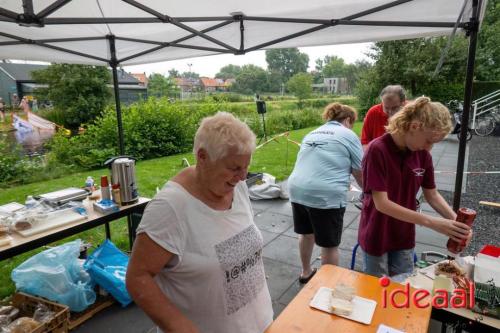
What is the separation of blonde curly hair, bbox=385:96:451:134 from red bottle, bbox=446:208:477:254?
1.42 ft

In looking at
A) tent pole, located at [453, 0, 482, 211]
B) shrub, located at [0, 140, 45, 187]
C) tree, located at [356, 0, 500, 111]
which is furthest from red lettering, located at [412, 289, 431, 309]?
tree, located at [356, 0, 500, 111]

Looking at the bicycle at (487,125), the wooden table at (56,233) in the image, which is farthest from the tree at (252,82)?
the wooden table at (56,233)

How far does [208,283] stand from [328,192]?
5.42 feet

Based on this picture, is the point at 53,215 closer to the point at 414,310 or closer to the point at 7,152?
the point at 414,310

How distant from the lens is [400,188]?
1.90m

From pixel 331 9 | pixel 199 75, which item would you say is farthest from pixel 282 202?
pixel 199 75

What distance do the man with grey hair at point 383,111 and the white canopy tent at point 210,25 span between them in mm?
866

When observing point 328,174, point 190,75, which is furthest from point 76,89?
point 190,75

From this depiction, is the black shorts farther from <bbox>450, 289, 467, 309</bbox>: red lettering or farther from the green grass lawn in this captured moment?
the green grass lawn

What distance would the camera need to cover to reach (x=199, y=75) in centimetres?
7006

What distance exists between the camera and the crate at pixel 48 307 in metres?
2.22

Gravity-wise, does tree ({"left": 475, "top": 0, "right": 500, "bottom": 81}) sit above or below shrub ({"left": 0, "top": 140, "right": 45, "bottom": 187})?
above

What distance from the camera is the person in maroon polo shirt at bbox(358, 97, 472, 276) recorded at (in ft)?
5.63

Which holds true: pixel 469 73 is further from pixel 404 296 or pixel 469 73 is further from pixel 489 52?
pixel 489 52
